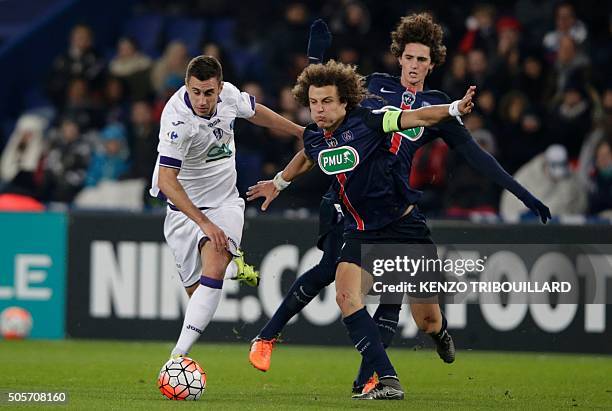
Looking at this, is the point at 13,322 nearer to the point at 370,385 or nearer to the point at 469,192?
the point at 469,192

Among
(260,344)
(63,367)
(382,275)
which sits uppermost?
(382,275)

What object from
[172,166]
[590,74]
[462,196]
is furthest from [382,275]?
[590,74]

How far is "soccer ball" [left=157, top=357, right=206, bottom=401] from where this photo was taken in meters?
8.62

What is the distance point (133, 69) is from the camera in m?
17.8

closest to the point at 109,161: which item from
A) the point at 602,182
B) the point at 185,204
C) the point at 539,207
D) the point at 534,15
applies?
the point at 534,15

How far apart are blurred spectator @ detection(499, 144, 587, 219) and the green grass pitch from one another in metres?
1.68

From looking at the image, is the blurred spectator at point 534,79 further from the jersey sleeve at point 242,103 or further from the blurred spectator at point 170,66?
the jersey sleeve at point 242,103

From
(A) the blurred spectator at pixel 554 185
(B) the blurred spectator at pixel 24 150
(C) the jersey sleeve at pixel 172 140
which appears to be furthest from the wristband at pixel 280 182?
(B) the blurred spectator at pixel 24 150

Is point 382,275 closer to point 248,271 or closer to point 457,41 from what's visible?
point 248,271

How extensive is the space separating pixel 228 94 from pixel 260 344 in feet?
5.97

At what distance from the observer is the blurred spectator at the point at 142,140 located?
51.5 ft

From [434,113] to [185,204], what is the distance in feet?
6.34

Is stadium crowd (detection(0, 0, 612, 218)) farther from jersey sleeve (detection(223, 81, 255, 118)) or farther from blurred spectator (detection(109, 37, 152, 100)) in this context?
jersey sleeve (detection(223, 81, 255, 118))

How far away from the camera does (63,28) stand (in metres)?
19.8
